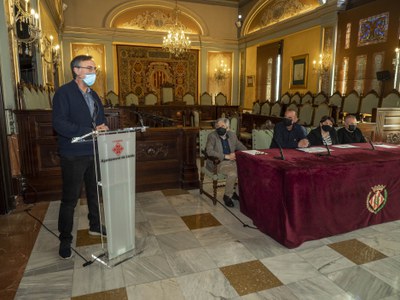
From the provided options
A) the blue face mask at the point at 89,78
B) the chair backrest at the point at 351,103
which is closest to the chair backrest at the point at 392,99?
the chair backrest at the point at 351,103

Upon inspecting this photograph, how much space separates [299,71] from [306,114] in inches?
125

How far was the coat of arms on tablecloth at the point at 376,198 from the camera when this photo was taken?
9.71 ft

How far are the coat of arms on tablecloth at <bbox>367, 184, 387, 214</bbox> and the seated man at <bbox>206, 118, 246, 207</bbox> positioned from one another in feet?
4.72

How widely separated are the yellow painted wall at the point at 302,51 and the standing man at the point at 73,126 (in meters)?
8.33

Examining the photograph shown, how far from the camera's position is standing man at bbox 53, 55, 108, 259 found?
227 centimetres

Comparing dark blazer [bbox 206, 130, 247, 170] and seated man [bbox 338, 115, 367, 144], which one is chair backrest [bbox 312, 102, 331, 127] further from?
dark blazer [bbox 206, 130, 247, 170]

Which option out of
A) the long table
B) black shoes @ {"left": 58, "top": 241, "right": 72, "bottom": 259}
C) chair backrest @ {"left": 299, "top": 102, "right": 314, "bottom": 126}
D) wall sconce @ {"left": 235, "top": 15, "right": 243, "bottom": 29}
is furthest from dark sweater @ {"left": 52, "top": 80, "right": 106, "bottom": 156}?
wall sconce @ {"left": 235, "top": 15, "right": 243, "bottom": 29}

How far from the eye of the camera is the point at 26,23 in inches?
186

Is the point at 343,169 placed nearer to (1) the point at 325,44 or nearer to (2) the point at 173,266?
(2) the point at 173,266

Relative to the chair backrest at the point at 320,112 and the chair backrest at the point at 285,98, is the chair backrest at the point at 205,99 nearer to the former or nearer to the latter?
the chair backrest at the point at 285,98

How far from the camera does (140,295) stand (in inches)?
80.0

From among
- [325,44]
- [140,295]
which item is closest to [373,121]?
[325,44]

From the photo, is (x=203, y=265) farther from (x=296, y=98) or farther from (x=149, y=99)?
(x=149, y=99)

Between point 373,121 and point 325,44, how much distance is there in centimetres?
377
